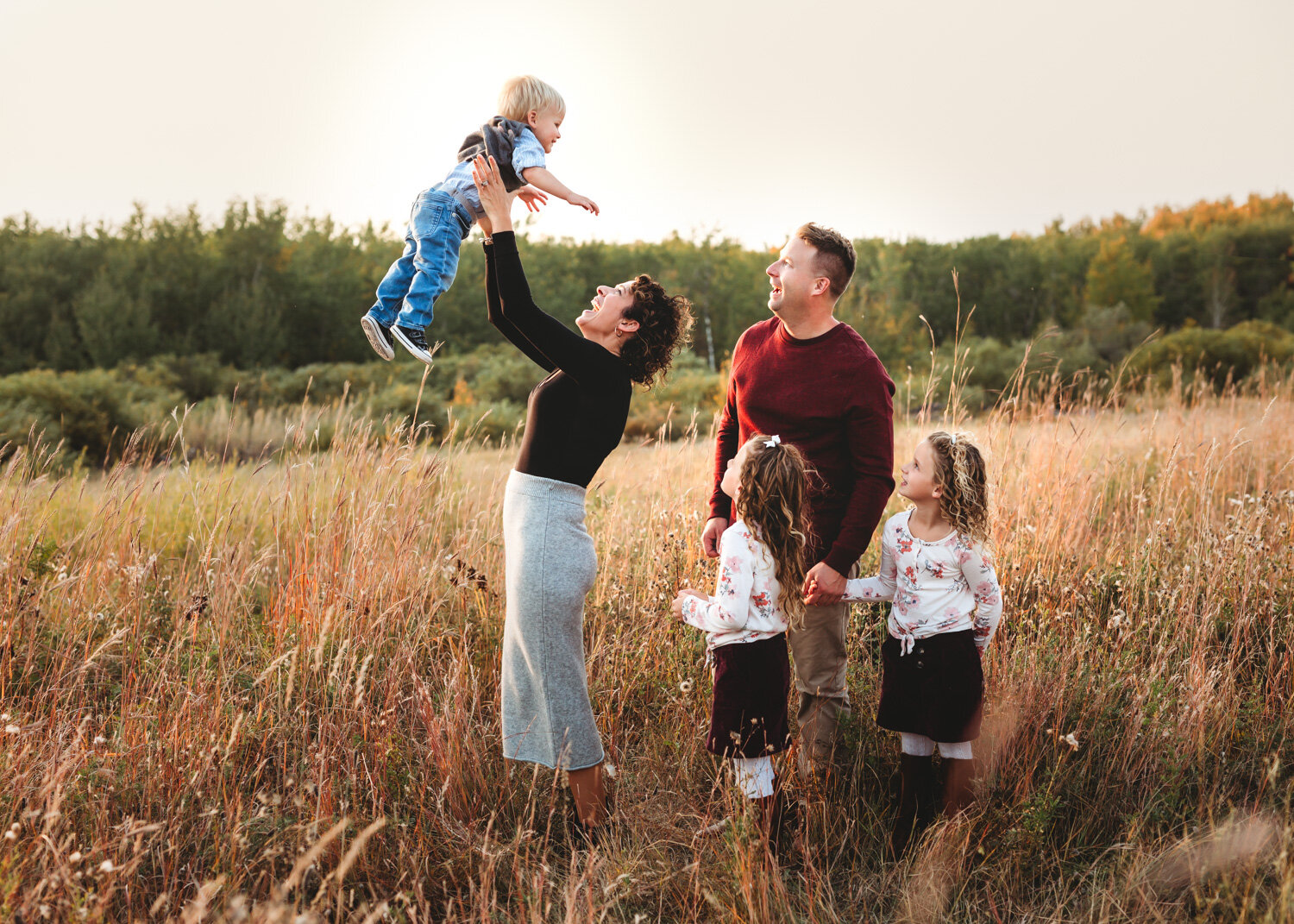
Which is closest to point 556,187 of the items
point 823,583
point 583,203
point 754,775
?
point 583,203

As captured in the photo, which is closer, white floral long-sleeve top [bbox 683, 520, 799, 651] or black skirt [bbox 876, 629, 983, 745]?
white floral long-sleeve top [bbox 683, 520, 799, 651]

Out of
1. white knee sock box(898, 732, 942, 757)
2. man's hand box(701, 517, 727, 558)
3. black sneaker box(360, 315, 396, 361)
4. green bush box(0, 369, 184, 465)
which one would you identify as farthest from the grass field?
green bush box(0, 369, 184, 465)

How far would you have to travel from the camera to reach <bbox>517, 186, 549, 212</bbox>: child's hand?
2.75 meters

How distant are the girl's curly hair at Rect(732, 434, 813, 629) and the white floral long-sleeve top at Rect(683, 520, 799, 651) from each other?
0.03 meters

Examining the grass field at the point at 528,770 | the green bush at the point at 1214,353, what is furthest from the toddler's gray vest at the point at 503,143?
the green bush at the point at 1214,353

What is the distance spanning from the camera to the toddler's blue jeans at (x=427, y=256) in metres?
→ 2.79

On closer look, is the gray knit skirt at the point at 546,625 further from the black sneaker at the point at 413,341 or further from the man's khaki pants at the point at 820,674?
the man's khaki pants at the point at 820,674

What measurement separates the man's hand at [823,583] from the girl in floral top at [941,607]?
11cm

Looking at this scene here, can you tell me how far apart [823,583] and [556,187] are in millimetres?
1554

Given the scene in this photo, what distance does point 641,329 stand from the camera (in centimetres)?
265

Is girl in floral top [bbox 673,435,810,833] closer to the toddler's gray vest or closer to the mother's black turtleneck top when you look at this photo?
the mother's black turtleneck top

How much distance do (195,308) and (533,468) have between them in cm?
2697

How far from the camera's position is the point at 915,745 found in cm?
269

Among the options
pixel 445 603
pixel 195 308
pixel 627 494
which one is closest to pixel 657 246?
pixel 195 308
